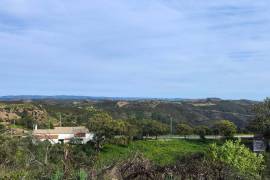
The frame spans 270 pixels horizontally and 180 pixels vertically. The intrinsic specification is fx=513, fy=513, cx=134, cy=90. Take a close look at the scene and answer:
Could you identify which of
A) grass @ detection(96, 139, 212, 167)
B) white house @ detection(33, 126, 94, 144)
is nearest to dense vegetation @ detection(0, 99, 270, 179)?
grass @ detection(96, 139, 212, 167)

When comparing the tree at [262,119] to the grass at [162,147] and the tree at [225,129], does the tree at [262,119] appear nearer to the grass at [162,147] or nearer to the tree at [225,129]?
the tree at [225,129]

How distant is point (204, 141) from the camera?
2985 inches

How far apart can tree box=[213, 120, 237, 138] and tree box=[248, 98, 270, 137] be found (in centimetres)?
482

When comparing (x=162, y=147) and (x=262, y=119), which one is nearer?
(x=262, y=119)

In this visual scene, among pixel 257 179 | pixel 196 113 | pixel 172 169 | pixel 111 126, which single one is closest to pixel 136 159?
pixel 172 169

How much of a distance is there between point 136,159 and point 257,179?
220 centimetres

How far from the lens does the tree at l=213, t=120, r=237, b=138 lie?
250 feet

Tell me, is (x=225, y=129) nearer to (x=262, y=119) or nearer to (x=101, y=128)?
(x=262, y=119)

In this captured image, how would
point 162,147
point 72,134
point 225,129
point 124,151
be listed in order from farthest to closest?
point 225,129
point 72,134
point 162,147
point 124,151

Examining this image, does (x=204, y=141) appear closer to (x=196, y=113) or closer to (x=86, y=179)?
(x=86, y=179)

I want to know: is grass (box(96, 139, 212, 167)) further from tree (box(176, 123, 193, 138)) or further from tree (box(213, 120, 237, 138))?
tree (box(176, 123, 193, 138))

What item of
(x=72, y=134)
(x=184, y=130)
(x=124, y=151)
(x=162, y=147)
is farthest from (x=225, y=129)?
(x=72, y=134)

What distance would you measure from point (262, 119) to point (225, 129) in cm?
892

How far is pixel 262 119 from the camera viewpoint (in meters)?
68.9
